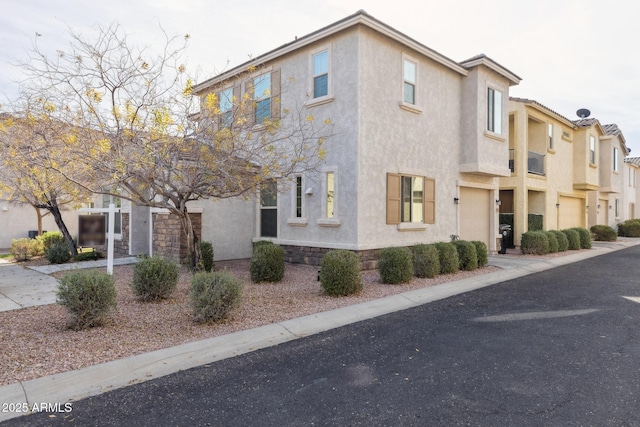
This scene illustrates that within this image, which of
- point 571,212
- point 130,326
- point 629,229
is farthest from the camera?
point 629,229

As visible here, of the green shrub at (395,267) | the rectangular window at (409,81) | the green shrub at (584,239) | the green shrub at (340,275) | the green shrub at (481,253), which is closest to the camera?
the green shrub at (340,275)

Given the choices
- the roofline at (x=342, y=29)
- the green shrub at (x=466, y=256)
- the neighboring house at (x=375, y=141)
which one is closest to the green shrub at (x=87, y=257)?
the neighboring house at (x=375, y=141)

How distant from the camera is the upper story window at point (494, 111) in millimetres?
14133

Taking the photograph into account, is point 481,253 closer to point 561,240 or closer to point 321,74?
point 561,240

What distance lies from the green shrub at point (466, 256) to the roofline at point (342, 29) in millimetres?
6096

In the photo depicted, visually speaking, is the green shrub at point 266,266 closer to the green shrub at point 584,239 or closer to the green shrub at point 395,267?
the green shrub at point 395,267

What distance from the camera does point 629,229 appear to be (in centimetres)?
2756

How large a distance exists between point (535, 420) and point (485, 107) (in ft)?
40.8

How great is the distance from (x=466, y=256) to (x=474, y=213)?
3.81 meters

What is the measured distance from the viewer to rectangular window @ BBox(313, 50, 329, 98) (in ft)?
37.2

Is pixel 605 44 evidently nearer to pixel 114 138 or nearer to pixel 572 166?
pixel 572 166

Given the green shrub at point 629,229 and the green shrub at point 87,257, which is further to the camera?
the green shrub at point 629,229

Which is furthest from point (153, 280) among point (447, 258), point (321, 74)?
point (447, 258)

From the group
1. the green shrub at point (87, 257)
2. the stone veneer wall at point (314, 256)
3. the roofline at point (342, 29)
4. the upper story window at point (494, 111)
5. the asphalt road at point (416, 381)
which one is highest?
the roofline at point (342, 29)
